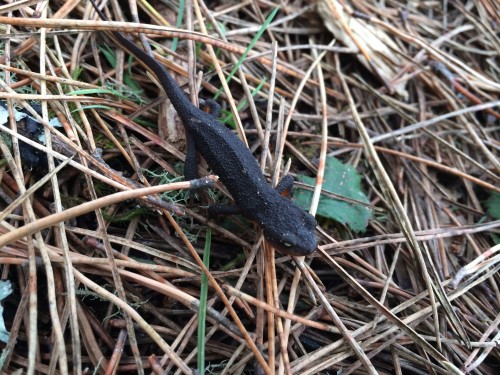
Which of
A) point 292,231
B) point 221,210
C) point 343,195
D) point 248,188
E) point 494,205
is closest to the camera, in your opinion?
point 292,231

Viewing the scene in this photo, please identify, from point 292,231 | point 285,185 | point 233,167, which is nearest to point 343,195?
point 285,185

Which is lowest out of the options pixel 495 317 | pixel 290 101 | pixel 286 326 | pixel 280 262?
pixel 495 317

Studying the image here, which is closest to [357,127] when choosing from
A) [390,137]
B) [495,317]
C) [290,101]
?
[390,137]

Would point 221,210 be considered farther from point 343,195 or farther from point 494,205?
point 494,205

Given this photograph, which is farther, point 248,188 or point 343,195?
point 343,195

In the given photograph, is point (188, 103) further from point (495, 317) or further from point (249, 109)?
point (495, 317)

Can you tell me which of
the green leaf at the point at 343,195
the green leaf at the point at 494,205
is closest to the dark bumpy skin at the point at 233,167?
the green leaf at the point at 343,195
